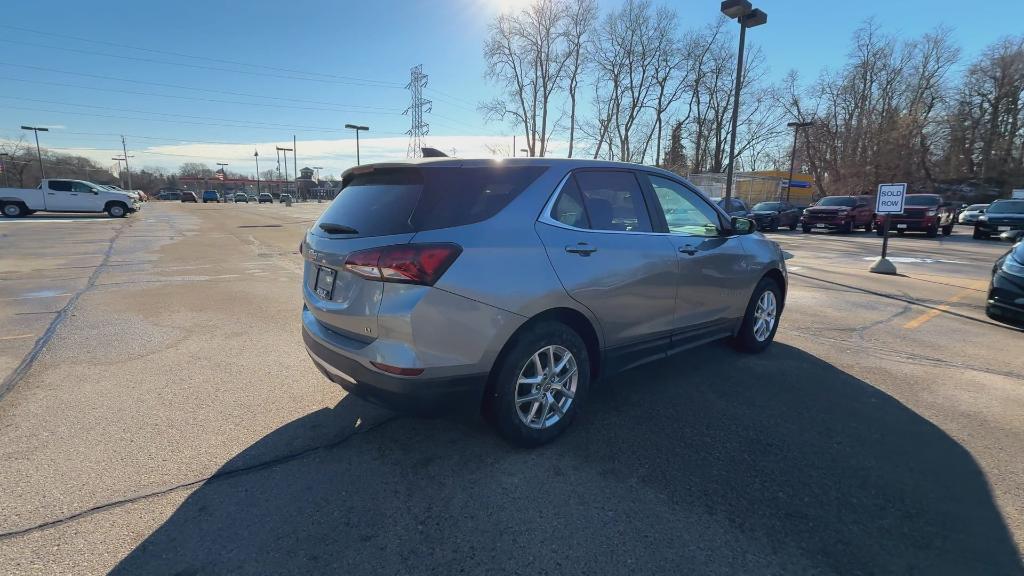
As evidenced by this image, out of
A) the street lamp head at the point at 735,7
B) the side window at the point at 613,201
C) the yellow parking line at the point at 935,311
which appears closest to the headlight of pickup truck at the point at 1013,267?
the yellow parking line at the point at 935,311

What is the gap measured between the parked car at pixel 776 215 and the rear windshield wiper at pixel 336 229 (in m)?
27.1

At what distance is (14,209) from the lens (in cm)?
2584

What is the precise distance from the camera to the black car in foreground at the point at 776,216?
2659 centimetres

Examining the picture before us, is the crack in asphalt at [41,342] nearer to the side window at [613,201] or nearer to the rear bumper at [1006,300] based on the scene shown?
the side window at [613,201]

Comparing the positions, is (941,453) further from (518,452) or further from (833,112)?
(833,112)

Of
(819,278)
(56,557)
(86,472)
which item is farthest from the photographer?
(819,278)

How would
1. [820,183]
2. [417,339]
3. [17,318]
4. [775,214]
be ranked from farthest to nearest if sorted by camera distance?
[820,183] → [775,214] → [17,318] → [417,339]

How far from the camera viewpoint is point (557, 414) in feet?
10.4

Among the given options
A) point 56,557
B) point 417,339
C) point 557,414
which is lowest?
point 56,557

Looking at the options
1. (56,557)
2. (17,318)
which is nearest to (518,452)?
(56,557)

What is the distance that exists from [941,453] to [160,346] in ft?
21.1

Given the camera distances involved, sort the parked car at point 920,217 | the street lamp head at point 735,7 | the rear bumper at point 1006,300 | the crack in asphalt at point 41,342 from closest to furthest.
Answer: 1. the crack in asphalt at point 41,342
2. the rear bumper at point 1006,300
3. the street lamp head at point 735,7
4. the parked car at point 920,217

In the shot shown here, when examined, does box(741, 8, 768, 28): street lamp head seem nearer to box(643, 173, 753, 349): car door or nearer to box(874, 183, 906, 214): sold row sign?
box(874, 183, 906, 214): sold row sign

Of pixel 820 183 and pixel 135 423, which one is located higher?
pixel 820 183
